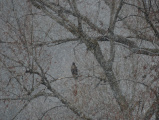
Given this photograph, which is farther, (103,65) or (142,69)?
(142,69)

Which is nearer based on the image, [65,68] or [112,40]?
[112,40]

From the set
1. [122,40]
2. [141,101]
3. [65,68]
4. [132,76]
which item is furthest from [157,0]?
[65,68]

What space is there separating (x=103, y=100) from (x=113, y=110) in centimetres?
57

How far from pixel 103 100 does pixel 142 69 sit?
167 cm

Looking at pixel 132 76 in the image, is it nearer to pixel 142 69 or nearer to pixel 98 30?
pixel 142 69

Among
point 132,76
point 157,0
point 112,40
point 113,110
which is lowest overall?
point 113,110

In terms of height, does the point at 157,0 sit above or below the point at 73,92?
above

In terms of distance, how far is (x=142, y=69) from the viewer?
10078mm

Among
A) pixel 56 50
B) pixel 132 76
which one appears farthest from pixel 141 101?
pixel 56 50

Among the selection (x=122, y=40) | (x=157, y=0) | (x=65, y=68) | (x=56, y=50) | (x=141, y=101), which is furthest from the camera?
(x=56, y=50)

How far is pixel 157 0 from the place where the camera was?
9.26m

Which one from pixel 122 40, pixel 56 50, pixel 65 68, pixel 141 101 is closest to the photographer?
pixel 141 101

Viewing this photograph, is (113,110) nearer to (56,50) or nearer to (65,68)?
(65,68)

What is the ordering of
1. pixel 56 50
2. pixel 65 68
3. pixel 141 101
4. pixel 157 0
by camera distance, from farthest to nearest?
pixel 56 50
pixel 65 68
pixel 157 0
pixel 141 101
